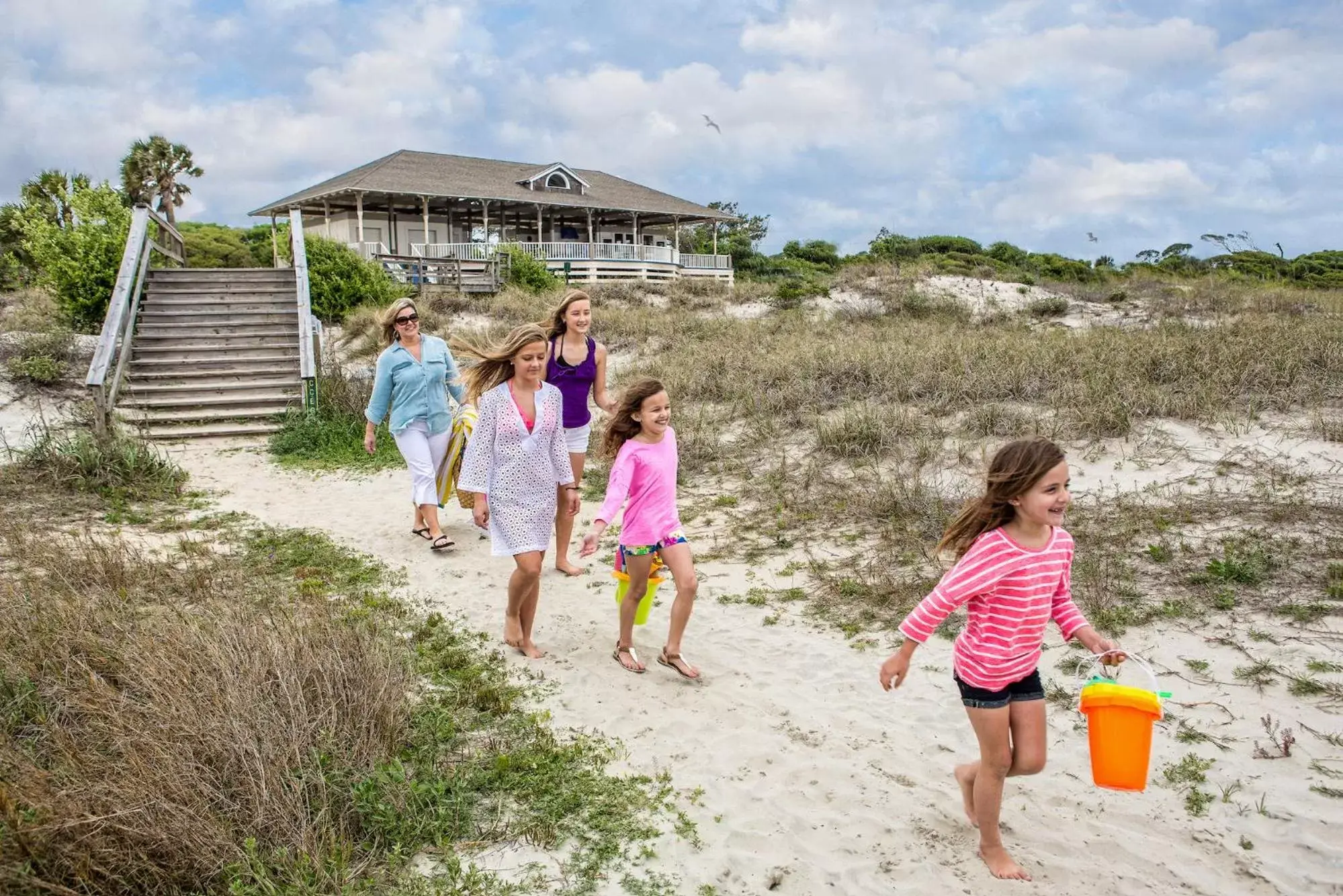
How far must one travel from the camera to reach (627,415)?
15.8 feet

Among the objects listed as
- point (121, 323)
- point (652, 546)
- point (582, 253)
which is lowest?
point (652, 546)

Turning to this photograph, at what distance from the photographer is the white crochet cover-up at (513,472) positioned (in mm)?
5000

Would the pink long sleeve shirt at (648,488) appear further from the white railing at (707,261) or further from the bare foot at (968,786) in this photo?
the white railing at (707,261)

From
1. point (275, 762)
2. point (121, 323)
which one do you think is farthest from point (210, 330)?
point (275, 762)

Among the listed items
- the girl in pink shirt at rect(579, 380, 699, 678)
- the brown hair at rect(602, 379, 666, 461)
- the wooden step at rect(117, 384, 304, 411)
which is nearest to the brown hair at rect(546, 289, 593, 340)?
the brown hair at rect(602, 379, 666, 461)

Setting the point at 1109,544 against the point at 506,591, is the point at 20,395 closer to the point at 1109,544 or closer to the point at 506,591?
the point at 506,591

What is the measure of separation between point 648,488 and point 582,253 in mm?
29627

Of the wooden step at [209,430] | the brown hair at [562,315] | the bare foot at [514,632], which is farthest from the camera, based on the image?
the wooden step at [209,430]

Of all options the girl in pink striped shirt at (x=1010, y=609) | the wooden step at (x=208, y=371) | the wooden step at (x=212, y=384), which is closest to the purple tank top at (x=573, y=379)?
the girl in pink striped shirt at (x=1010, y=609)

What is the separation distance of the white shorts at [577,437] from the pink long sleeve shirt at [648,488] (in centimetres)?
193

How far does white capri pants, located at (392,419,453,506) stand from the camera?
739cm

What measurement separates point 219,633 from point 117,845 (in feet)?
4.37

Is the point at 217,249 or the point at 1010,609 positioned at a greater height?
the point at 217,249

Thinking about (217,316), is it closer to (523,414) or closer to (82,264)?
(82,264)
